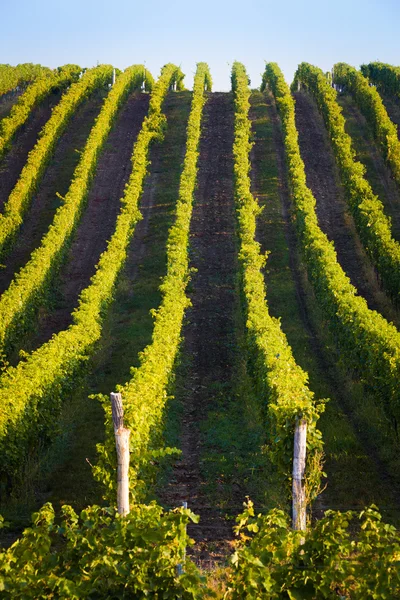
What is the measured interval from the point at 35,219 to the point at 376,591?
41528 mm

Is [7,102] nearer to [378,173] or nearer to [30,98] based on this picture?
[30,98]

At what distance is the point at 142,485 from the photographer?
18.0m

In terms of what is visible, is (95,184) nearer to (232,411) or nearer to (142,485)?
(232,411)

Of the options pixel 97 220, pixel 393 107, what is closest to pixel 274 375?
pixel 97 220

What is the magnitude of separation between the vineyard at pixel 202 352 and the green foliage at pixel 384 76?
5.17 meters

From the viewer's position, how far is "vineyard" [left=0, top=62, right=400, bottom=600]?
37.7ft

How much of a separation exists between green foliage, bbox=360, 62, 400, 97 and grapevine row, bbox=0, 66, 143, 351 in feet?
78.2

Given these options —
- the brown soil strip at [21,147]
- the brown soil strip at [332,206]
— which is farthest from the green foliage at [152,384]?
the brown soil strip at [21,147]

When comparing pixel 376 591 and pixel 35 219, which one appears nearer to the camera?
pixel 376 591

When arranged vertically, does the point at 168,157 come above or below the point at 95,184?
above

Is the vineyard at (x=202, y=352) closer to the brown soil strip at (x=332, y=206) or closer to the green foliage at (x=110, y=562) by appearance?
the green foliage at (x=110, y=562)

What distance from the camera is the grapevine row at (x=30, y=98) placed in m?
59.9


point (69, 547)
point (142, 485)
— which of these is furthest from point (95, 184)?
point (69, 547)

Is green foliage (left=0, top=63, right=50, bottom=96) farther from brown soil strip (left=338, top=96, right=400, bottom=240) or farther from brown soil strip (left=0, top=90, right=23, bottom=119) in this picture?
brown soil strip (left=338, top=96, right=400, bottom=240)
